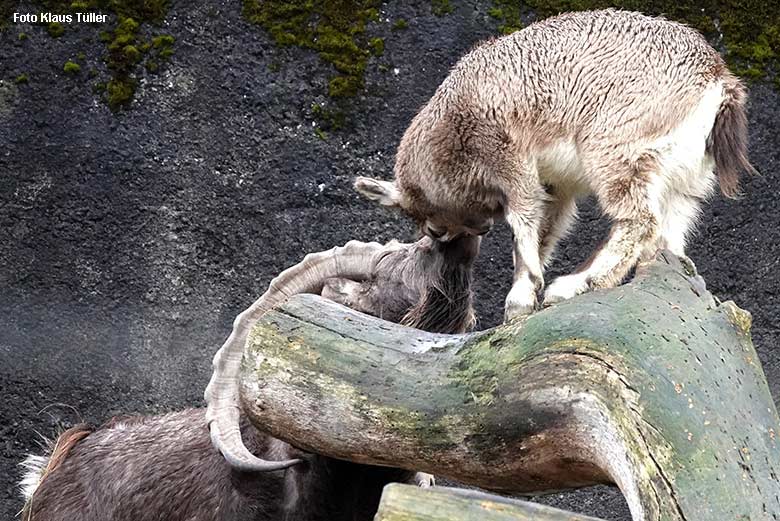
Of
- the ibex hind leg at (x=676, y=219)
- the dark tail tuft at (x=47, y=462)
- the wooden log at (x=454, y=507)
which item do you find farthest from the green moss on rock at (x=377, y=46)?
the wooden log at (x=454, y=507)

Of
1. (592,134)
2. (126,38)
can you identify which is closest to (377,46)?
(126,38)

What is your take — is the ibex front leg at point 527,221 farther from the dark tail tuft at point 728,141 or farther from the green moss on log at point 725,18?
the green moss on log at point 725,18

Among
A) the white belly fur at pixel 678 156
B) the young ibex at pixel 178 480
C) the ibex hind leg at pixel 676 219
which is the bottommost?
the young ibex at pixel 178 480

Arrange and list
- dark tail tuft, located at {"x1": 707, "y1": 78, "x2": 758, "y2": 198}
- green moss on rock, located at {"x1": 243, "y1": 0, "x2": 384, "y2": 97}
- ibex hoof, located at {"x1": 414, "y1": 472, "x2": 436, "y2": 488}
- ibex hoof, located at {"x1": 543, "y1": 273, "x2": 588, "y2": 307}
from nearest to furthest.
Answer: ibex hoof, located at {"x1": 543, "y1": 273, "x2": 588, "y2": 307}, dark tail tuft, located at {"x1": 707, "y1": 78, "x2": 758, "y2": 198}, ibex hoof, located at {"x1": 414, "y1": 472, "x2": 436, "y2": 488}, green moss on rock, located at {"x1": 243, "y1": 0, "x2": 384, "y2": 97}

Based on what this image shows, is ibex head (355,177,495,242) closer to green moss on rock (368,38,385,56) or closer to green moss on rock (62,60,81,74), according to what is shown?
green moss on rock (368,38,385,56)

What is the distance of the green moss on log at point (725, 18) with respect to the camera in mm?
7211

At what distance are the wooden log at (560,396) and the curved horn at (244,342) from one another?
1.53ft

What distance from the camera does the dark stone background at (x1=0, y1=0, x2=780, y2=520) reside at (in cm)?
689

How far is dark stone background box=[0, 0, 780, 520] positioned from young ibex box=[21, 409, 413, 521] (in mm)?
950

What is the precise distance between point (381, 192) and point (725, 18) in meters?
3.47

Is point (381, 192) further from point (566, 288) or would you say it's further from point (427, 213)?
point (566, 288)

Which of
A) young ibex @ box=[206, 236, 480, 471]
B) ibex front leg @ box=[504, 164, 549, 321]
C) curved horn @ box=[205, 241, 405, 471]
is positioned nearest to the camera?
ibex front leg @ box=[504, 164, 549, 321]

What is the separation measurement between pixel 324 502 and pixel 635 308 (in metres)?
2.20

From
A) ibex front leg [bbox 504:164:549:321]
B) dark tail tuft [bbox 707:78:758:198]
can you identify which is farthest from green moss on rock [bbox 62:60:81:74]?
dark tail tuft [bbox 707:78:758:198]
